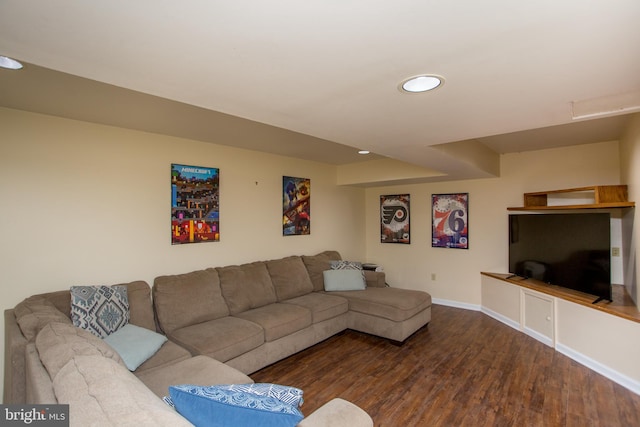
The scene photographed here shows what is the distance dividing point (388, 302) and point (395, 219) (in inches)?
89.5

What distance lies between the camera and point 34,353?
1.42 m

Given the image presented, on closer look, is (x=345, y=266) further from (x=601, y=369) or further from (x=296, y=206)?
(x=601, y=369)

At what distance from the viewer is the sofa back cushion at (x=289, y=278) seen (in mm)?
3857

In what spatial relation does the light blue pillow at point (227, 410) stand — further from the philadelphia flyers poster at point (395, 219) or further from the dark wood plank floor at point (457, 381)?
the philadelphia flyers poster at point (395, 219)

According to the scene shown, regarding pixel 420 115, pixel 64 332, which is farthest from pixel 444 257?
pixel 64 332

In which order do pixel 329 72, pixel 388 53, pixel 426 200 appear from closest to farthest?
pixel 388 53 < pixel 329 72 < pixel 426 200

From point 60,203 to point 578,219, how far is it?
519cm

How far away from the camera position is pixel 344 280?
13.9ft

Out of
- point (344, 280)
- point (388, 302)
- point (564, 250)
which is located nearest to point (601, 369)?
point (564, 250)

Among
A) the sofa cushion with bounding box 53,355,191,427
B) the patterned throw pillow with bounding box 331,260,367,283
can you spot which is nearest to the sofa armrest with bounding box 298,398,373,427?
the sofa cushion with bounding box 53,355,191,427

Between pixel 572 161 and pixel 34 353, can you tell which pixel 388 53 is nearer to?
pixel 34 353

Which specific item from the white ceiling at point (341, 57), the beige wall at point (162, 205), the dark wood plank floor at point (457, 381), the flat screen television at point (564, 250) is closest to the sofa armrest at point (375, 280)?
the dark wood plank floor at point (457, 381)

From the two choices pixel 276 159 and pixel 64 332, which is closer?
pixel 64 332

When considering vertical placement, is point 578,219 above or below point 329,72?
below
